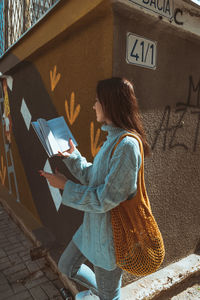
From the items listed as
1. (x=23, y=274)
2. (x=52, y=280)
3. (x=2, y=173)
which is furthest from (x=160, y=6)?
(x=2, y=173)

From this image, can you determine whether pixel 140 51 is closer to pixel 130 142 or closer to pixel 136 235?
pixel 130 142

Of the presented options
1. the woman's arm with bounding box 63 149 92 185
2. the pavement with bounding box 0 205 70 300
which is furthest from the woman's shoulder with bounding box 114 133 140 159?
the pavement with bounding box 0 205 70 300

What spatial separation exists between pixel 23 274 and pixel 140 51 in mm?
2670

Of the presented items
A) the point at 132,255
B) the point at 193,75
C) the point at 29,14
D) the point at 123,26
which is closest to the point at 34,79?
the point at 29,14

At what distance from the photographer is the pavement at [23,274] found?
239cm

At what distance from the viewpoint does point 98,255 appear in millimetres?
1464

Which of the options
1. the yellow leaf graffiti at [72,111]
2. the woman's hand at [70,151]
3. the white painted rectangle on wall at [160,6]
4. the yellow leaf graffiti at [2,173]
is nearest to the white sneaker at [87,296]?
the woman's hand at [70,151]

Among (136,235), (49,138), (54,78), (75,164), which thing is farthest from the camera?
(54,78)

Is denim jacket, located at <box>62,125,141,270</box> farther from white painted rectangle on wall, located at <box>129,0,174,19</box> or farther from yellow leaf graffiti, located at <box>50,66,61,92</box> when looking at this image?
yellow leaf graffiti, located at <box>50,66,61,92</box>

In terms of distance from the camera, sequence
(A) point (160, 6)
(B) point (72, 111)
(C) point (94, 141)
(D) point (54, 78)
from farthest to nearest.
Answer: (D) point (54, 78) → (B) point (72, 111) → (C) point (94, 141) → (A) point (160, 6)

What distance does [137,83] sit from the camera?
2.00m

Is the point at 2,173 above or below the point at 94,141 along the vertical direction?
below

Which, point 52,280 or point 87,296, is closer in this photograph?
point 87,296

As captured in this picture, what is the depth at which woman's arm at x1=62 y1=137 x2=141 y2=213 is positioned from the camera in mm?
1257
